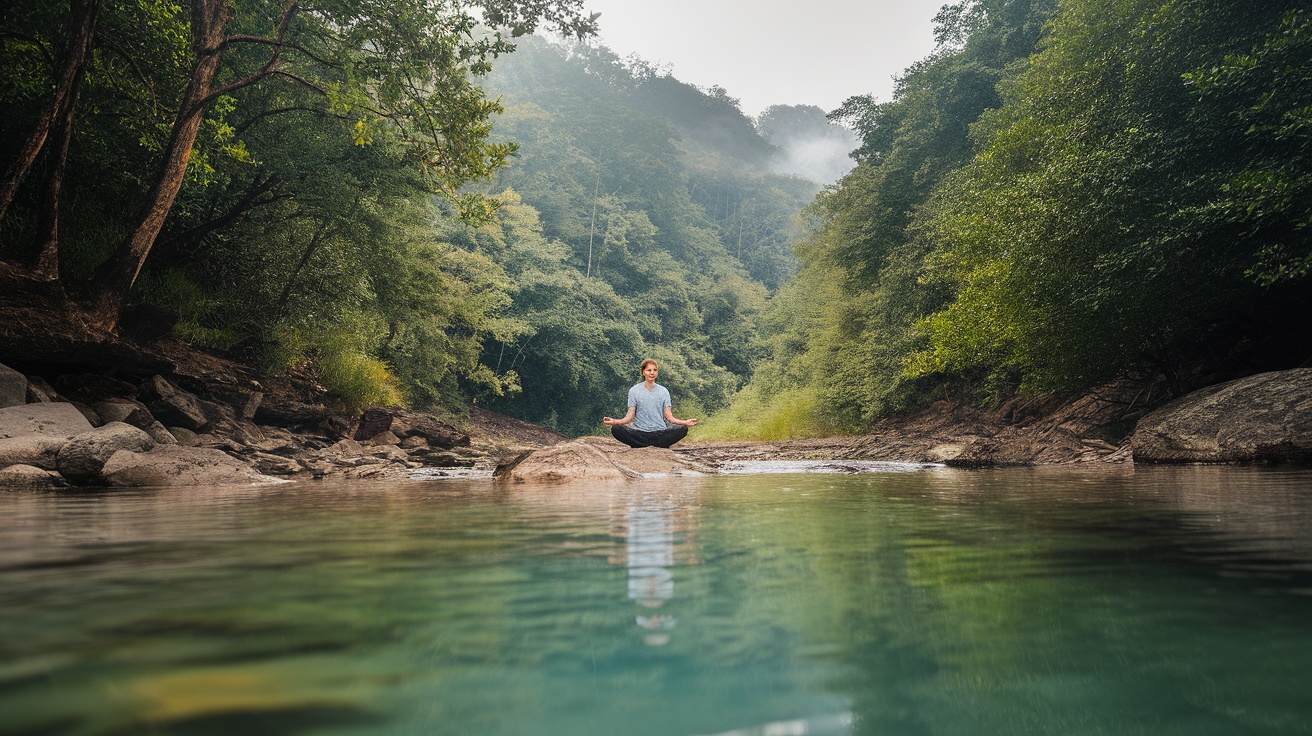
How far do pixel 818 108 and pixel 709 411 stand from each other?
3804 inches

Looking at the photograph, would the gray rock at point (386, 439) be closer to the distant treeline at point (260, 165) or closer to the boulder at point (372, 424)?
the boulder at point (372, 424)

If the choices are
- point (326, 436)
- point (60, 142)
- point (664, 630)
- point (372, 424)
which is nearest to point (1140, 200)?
point (664, 630)

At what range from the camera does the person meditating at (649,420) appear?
12.2 metres

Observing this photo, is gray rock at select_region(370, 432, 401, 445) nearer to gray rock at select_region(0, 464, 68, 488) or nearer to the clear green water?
gray rock at select_region(0, 464, 68, 488)

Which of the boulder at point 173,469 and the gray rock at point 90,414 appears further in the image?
the gray rock at point 90,414

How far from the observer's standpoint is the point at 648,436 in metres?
12.3

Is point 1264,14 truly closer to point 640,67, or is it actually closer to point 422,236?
point 422,236

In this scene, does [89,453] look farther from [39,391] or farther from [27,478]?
[39,391]

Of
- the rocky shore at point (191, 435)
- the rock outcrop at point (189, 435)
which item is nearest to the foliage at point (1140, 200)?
the rocky shore at point (191, 435)

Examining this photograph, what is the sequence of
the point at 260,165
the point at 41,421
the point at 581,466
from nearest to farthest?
the point at 41,421, the point at 581,466, the point at 260,165

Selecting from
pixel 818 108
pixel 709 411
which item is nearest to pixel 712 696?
pixel 709 411

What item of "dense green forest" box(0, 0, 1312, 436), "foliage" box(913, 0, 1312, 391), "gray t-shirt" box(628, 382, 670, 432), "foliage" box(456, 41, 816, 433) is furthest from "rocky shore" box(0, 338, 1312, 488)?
"foliage" box(456, 41, 816, 433)

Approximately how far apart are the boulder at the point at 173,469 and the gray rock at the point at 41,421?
0.82 metres

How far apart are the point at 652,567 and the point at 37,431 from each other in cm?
868
